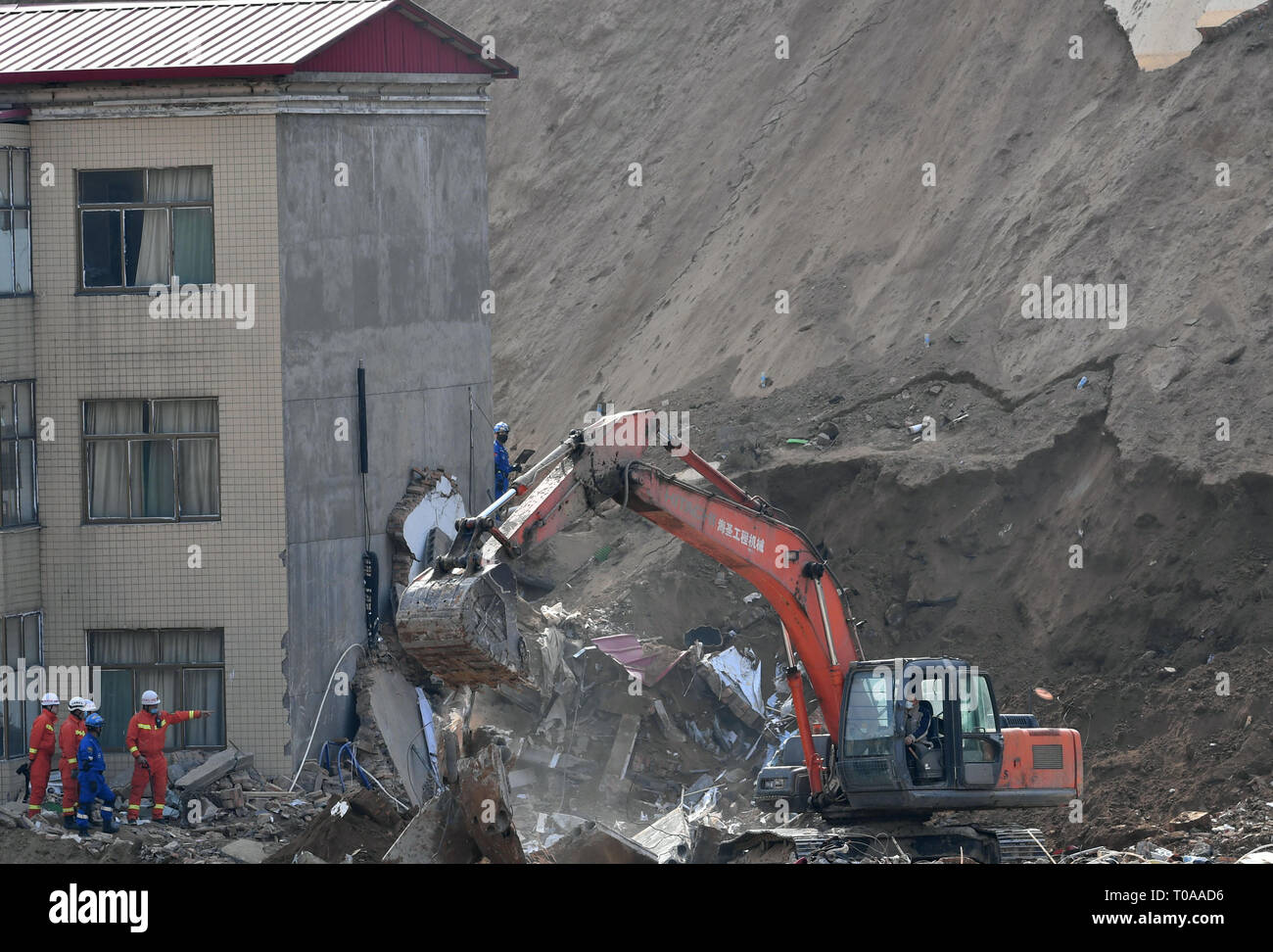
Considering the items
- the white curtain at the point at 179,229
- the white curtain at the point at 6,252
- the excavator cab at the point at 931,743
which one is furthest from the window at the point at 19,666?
the excavator cab at the point at 931,743

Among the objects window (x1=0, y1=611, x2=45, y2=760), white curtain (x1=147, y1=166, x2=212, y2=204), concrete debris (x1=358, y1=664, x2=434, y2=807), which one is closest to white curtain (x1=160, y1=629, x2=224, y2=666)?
window (x1=0, y1=611, x2=45, y2=760)

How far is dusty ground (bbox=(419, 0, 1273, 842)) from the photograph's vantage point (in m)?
24.1

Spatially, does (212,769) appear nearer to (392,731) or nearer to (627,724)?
(392,731)

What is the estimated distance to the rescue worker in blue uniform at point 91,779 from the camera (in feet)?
65.4

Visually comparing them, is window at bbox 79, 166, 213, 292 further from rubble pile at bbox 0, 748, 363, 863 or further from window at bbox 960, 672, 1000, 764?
window at bbox 960, 672, 1000, 764

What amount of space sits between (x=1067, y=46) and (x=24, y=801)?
20.9 metres

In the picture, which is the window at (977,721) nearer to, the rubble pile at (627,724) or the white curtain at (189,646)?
A: the rubble pile at (627,724)

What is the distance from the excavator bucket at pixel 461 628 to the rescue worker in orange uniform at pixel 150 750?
545 cm

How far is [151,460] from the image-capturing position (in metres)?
22.6

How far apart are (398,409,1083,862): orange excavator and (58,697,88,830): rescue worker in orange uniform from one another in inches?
202

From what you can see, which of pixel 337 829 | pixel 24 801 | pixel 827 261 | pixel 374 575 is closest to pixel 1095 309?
pixel 827 261

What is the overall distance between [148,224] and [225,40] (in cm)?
243

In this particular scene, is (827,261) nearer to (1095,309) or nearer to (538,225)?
(1095,309)

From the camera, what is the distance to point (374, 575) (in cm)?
2345
